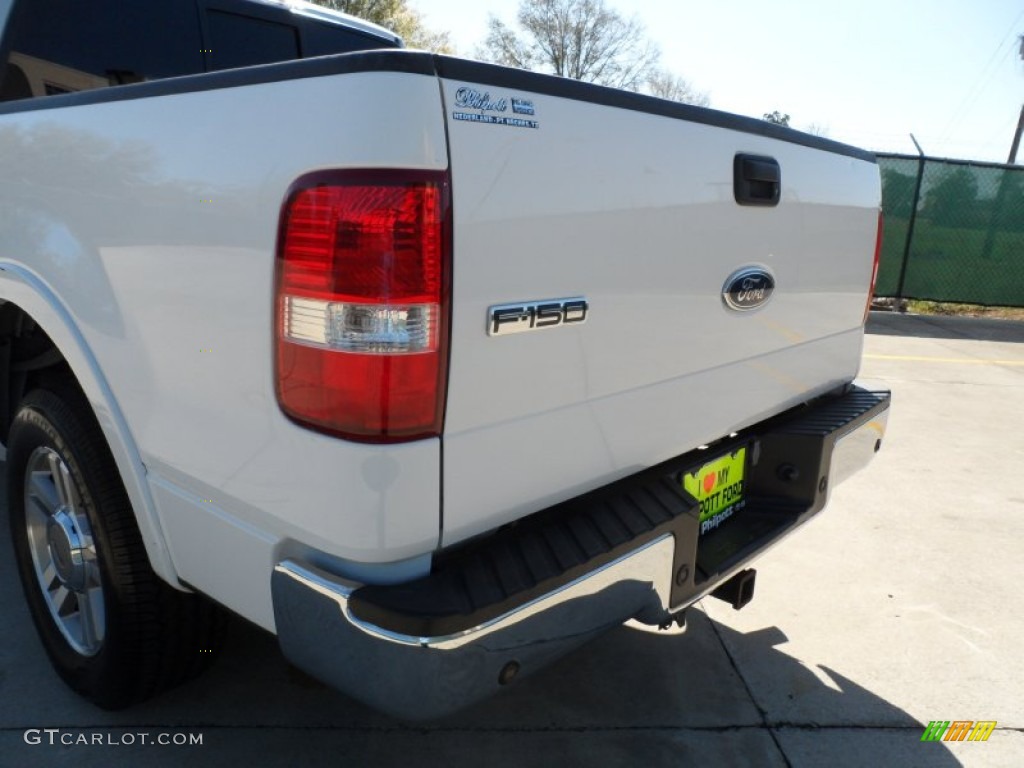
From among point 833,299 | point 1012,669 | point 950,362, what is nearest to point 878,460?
point 1012,669

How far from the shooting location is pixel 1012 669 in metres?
2.85

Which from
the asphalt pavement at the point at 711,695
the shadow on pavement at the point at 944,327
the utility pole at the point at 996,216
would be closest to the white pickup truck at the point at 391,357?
the asphalt pavement at the point at 711,695

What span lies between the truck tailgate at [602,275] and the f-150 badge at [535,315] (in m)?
0.01

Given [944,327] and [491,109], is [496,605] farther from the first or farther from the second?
[944,327]

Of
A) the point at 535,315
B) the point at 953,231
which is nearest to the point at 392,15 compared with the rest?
the point at 953,231

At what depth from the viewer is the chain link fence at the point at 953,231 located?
11.2 m

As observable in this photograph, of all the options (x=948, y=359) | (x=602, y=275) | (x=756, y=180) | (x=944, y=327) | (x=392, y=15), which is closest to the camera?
(x=602, y=275)

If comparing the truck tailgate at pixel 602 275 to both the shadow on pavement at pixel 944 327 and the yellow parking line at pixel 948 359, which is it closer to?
the yellow parking line at pixel 948 359

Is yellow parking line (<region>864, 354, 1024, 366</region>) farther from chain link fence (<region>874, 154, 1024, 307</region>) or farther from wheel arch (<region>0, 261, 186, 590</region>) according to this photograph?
wheel arch (<region>0, 261, 186, 590</region>)

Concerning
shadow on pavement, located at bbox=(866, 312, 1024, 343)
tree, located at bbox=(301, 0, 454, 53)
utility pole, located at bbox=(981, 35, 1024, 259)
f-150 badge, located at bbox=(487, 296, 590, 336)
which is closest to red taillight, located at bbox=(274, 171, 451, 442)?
f-150 badge, located at bbox=(487, 296, 590, 336)

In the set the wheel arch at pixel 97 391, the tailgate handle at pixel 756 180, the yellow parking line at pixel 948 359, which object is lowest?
the yellow parking line at pixel 948 359

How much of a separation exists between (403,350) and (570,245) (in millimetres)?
447

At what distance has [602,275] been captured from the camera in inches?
70.0

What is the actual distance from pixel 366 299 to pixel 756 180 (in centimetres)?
122
